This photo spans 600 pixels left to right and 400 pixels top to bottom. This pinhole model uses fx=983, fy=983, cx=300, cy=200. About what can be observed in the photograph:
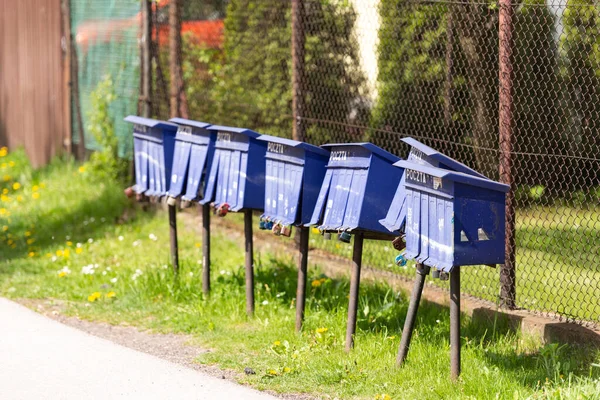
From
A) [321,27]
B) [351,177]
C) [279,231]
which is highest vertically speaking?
[321,27]

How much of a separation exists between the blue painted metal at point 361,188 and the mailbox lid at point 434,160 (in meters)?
0.26

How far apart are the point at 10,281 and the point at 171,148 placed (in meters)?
1.95

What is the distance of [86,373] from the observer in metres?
5.62

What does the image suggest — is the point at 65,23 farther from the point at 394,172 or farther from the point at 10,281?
the point at 394,172

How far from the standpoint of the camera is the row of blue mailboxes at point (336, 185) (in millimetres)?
5137

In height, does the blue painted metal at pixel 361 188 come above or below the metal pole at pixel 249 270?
above

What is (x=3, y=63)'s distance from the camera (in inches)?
557

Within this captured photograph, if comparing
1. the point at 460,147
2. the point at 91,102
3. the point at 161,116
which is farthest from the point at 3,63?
the point at 460,147

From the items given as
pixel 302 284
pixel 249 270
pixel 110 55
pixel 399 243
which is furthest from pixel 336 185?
pixel 110 55

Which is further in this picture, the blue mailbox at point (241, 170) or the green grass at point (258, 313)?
the blue mailbox at point (241, 170)

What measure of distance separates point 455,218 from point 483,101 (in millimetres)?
1798

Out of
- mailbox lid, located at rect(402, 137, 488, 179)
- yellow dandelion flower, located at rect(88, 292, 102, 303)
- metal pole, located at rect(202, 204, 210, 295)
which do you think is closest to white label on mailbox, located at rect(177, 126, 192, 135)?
metal pole, located at rect(202, 204, 210, 295)

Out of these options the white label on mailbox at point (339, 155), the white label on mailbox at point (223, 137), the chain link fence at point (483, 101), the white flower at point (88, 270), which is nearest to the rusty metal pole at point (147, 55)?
the chain link fence at point (483, 101)

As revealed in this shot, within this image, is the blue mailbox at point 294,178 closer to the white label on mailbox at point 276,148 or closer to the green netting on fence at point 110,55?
the white label on mailbox at point 276,148
